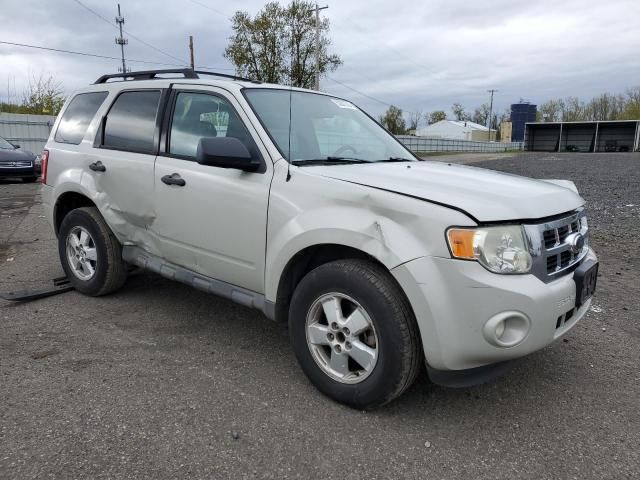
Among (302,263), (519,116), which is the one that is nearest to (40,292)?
(302,263)

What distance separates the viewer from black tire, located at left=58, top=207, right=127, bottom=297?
434 cm

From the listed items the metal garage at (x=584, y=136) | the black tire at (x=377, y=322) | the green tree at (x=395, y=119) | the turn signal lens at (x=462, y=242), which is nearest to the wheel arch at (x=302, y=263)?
the black tire at (x=377, y=322)

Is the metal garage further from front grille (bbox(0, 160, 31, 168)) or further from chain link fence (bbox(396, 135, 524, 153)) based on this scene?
front grille (bbox(0, 160, 31, 168))

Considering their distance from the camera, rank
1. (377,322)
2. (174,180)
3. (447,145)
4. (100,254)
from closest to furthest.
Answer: (377,322) → (174,180) → (100,254) → (447,145)

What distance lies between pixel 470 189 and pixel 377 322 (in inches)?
32.4

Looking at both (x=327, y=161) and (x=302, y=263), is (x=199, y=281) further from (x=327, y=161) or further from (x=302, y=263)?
(x=327, y=161)

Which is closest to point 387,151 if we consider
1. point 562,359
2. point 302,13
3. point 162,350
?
point 562,359

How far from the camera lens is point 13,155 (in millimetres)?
14562

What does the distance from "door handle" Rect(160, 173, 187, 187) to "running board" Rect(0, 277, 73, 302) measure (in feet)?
6.21

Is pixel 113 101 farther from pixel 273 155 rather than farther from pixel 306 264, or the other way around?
pixel 306 264

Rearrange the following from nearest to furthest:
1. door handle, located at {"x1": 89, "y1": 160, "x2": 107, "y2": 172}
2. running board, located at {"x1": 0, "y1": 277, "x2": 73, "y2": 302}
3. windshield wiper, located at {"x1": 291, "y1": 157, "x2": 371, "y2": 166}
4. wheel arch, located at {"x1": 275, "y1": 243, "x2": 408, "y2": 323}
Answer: wheel arch, located at {"x1": 275, "y1": 243, "x2": 408, "y2": 323} < windshield wiper, located at {"x1": 291, "y1": 157, "x2": 371, "y2": 166} < door handle, located at {"x1": 89, "y1": 160, "x2": 107, "y2": 172} < running board, located at {"x1": 0, "y1": 277, "x2": 73, "y2": 302}

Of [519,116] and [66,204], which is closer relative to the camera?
[66,204]

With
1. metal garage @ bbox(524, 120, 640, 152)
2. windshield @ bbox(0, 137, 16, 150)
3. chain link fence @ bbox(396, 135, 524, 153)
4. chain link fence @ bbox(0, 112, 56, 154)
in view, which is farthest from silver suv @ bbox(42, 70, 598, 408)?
metal garage @ bbox(524, 120, 640, 152)

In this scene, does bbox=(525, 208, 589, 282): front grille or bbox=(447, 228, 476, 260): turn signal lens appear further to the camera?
bbox=(525, 208, 589, 282): front grille
